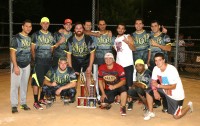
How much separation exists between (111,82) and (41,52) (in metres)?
1.67

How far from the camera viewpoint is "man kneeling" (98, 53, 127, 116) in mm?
6271

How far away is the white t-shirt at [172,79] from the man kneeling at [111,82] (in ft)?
2.39

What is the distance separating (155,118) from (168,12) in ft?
86.1

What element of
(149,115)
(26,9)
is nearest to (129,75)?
(149,115)

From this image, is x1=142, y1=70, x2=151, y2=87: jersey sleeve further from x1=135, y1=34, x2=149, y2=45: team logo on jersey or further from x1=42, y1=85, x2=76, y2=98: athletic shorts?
x1=42, y1=85, x2=76, y2=98: athletic shorts

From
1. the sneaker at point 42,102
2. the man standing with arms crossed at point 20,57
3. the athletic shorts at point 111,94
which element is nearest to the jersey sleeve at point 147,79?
the athletic shorts at point 111,94

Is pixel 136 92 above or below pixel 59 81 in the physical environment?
below

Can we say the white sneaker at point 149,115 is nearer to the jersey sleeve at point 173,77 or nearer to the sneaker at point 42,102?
the jersey sleeve at point 173,77

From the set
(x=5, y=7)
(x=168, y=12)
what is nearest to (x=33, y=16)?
(x=5, y=7)

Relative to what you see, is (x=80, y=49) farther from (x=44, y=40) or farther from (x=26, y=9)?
(x=26, y=9)

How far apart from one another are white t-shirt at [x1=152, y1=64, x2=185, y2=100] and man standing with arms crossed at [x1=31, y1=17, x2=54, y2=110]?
2.38 metres

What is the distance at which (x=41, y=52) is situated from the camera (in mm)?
6578

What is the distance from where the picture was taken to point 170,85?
578cm

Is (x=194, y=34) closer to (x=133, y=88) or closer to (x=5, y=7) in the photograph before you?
(x=5, y=7)
